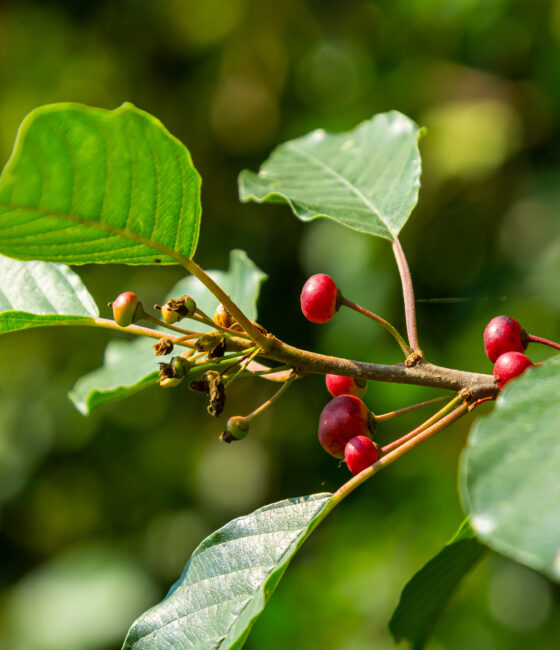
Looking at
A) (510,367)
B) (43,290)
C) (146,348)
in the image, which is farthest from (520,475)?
(146,348)

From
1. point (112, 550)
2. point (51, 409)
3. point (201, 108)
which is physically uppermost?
point (201, 108)

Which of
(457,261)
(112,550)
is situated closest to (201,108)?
(457,261)

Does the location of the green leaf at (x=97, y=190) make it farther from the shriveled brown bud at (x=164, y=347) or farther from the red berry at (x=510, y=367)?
the red berry at (x=510, y=367)

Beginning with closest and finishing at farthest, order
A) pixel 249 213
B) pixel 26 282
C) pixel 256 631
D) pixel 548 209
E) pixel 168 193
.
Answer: pixel 168 193, pixel 26 282, pixel 256 631, pixel 548 209, pixel 249 213

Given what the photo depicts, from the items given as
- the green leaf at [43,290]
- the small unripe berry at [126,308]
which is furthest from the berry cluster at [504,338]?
the green leaf at [43,290]

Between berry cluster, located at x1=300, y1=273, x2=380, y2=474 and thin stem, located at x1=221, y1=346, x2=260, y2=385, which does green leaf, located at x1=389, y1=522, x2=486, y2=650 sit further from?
thin stem, located at x1=221, y1=346, x2=260, y2=385

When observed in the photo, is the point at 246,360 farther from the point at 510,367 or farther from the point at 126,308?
the point at 510,367

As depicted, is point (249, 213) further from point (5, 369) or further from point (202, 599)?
point (202, 599)
